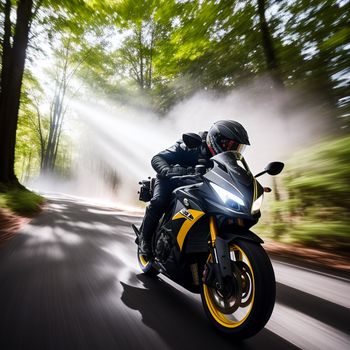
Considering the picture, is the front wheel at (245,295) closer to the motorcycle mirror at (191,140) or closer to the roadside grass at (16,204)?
the motorcycle mirror at (191,140)

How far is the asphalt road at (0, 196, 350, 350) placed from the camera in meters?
2.12

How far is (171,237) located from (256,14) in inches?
367

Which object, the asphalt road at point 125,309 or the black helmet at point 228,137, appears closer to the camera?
the asphalt road at point 125,309

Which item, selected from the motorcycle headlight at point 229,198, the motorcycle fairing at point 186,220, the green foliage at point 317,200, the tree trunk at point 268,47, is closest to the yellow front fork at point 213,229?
the motorcycle fairing at point 186,220

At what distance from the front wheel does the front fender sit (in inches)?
1.2

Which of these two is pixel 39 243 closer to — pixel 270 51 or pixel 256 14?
pixel 270 51

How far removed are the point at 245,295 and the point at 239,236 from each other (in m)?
0.45

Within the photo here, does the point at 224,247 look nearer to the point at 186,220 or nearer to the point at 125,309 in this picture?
the point at 186,220

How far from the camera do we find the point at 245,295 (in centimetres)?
225

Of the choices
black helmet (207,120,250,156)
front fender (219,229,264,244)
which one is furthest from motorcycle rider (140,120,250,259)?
front fender (219,229,264,244)

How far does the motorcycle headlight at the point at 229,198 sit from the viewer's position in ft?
7.43

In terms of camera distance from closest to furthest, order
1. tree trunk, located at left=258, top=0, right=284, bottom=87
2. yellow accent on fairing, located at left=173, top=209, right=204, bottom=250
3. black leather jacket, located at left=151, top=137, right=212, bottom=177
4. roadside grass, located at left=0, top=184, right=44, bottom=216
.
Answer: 1. yellow accent on fairing, located at left=173, top=209, right=204, bottom=250
2. black leather jacket, located at left=151, top=137, right=212, bottom=177
3. roadside grass, located at left=0, top=184, right=44, bottom=216
4. tree trunk, located at left=258, top=0, right=284, bottom=87

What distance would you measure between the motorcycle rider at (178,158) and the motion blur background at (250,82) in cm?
376

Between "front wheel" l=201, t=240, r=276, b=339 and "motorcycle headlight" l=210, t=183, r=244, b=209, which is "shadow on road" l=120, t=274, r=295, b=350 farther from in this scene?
"motorcycle headlight" l=210, t=183, r=244, b=209
